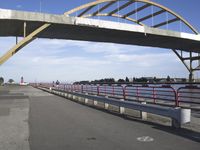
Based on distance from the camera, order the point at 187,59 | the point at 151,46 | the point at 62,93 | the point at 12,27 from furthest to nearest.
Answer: the point at 187,59 → the point at 151,46 → the point at 12,27 → the point at 62,93

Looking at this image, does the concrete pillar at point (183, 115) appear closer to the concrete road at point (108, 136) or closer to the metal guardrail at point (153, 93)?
the concrete road at point (108, 136)

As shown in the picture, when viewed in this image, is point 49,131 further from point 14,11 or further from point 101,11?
point 101,11

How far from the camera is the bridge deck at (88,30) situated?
37219mm

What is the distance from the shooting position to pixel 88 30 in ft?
154

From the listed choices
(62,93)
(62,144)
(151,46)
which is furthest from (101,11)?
(62,144)

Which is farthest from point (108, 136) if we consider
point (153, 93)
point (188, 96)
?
point (153, 93)

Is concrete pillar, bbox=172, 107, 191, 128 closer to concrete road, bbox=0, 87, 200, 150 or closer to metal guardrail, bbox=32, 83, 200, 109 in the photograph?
concrete road, bbox=0, 87, 200, 150

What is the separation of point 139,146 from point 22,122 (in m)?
5.82

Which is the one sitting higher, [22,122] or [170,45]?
[170,45]

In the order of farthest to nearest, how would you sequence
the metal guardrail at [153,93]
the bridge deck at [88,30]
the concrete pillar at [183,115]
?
the bridge deck at [88,30], the metal guardrail at [153,93], the concrete pillar at [183,115]

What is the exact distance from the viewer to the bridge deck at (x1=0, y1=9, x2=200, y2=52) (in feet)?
122

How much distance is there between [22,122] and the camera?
38.0 ft

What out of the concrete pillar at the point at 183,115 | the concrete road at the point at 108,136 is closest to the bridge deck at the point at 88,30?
the concrete road at the point at 108,136

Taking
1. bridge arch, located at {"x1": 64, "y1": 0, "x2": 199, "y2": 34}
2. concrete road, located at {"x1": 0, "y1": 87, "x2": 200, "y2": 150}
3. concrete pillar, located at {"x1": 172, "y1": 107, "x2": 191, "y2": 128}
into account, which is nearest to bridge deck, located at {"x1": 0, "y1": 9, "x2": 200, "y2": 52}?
bridge arch, located at {"x1": 64, "y1": 0, "x2": 199, "y2": 34}
